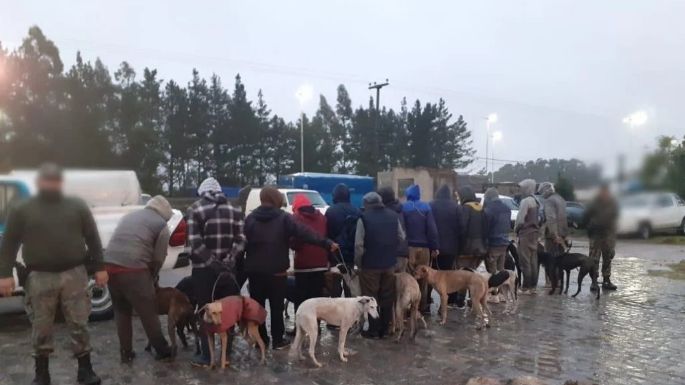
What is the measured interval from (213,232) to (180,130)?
128 feet

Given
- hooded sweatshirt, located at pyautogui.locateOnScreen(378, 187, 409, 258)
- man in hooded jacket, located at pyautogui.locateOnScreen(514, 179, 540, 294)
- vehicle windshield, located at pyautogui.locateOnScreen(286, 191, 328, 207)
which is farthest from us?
vehicle windshield, located at pyautogui.locateOnScreen(286, 191, 328, 207)

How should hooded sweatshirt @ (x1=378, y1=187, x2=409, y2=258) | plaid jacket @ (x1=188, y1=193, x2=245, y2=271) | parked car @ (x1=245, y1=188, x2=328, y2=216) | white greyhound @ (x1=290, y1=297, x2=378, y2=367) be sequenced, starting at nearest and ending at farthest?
plaid jacket @ (x1=188, y1=193, x2=245, y2=271) < white greyhound @ (x1=290, y1=297, x2=378, y2=367) < hooded sweatshirt @ (x1=378, y1=187, x2=409, y2=258) < parked car @ (x1=245, y1=188, x2=328, y2=216)

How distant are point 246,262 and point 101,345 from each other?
2.02 m

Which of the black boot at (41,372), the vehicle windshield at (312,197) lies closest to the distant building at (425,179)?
the vehicle windshield at (312,197)

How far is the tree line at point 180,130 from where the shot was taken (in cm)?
462

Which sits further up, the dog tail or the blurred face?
the blurred face

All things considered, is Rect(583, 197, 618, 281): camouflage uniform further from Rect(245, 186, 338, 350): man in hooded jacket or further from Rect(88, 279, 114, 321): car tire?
Rect(88, 279, 114, 321): car tire

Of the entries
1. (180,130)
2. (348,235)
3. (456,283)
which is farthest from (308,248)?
(180,130)

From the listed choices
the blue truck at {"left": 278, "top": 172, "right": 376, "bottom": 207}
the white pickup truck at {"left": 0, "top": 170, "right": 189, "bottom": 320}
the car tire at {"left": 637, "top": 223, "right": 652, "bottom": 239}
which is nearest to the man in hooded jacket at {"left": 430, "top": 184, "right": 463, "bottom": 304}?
the white pickup truck at {"left": 0, "top": 170, "right": 189, "bottom": 320}

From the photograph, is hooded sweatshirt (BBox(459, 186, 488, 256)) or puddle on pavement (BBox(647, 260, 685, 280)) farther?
puddle on pavement (BBox(647, 260, 685, 280))

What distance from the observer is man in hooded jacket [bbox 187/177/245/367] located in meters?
5.72

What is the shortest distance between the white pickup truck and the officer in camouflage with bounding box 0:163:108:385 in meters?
0.17

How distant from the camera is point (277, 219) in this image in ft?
20.2

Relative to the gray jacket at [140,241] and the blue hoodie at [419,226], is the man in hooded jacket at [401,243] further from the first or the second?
the gray jacket at [140,241]
